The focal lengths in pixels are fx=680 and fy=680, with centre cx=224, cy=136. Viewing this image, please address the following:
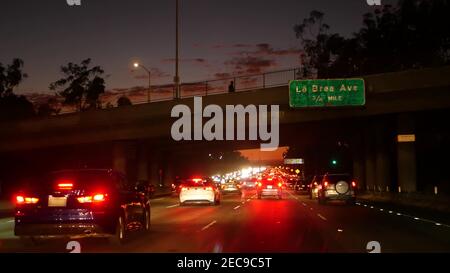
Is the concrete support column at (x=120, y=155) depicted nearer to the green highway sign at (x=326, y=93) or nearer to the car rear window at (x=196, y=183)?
the green highway sign at (x=326, y=93)

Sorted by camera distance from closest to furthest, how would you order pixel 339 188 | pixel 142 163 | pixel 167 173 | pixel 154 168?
pixel 339 188
pixel 142 163
pixel 154 168
pixel 167 173

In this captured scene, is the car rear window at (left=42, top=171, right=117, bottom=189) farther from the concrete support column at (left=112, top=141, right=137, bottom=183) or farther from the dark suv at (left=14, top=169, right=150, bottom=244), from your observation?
the concrete support column at (left=112, top=141, right=137, bottom=183)

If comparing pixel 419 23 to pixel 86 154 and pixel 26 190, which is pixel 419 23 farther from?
pixel 26 190

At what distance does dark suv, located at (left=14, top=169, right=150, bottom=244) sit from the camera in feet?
50.2

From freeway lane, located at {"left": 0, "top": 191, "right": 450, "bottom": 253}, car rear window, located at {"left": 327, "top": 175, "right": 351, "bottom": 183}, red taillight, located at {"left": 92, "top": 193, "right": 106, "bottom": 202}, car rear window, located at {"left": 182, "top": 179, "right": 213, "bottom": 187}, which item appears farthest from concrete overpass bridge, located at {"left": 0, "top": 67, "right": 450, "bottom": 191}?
red taillight, located at {"left": 92, "top": 193, "right": 106, "bottom": 202}

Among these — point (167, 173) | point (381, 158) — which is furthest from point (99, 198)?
point (167, 173)

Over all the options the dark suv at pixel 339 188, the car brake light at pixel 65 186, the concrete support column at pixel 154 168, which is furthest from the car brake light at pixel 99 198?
the concrete support column at pixel 154 168

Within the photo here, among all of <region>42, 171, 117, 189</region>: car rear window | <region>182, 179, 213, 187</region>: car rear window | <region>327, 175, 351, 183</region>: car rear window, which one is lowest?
<region>182, 179, 213, 187</region>: car rear window

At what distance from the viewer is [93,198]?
51.0 feet

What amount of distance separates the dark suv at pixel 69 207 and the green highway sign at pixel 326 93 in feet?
104

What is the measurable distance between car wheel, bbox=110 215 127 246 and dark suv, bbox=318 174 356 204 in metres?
24.3

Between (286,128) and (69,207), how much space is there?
1854 inches

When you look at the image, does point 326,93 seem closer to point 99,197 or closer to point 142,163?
point 142,163

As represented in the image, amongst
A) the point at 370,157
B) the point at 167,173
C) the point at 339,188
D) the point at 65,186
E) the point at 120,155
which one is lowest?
the point at 339,188
